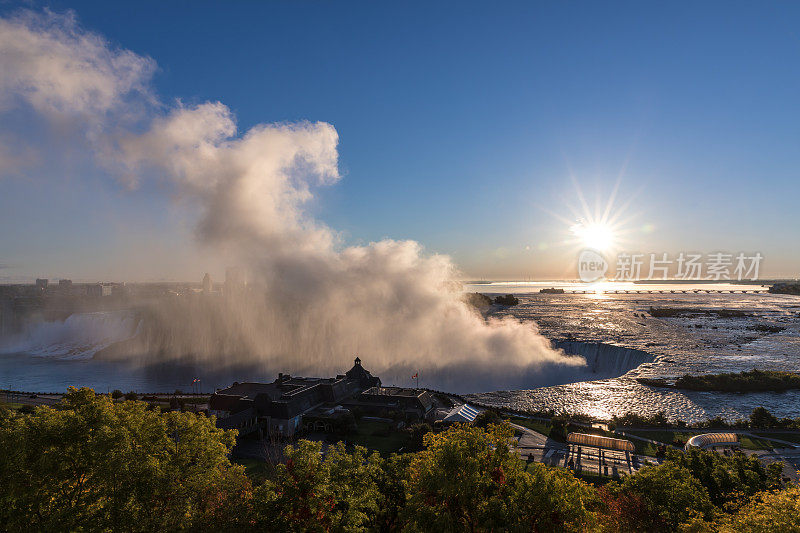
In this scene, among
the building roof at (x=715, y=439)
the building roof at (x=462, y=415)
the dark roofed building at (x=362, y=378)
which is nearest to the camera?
the building roof at (x=715, y=439)

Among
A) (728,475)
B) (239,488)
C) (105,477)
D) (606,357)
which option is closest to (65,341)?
(105,477)

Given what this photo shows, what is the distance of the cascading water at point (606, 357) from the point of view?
10231 centimetres

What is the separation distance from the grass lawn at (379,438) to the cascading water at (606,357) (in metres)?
63.6

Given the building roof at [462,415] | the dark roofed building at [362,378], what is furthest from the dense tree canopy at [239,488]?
the dark roofed building at [362,378]

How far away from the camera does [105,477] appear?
18.8 metres

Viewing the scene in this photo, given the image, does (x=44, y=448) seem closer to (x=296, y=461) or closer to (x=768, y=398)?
(x=296, y=461)

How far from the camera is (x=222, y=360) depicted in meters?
133

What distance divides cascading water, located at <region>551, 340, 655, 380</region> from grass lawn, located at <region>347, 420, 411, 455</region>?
209ft

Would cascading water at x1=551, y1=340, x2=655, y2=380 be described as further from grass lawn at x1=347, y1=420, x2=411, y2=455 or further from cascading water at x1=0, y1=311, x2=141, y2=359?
cascading water at x1=0, y1=311, x2=141, y2=359

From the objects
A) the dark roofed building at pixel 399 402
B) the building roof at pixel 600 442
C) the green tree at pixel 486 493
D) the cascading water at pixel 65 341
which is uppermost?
the green tree at pixel 486 493

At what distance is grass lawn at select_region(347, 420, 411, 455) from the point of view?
153ft

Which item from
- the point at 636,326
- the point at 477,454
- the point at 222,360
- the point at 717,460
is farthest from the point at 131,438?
the point at 636,326

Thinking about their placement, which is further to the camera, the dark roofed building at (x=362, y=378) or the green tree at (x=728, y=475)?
the dark roofed building at (x=362, y=378)

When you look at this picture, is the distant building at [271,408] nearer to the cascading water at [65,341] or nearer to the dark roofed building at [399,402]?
the dark roofed building at [399,402]
